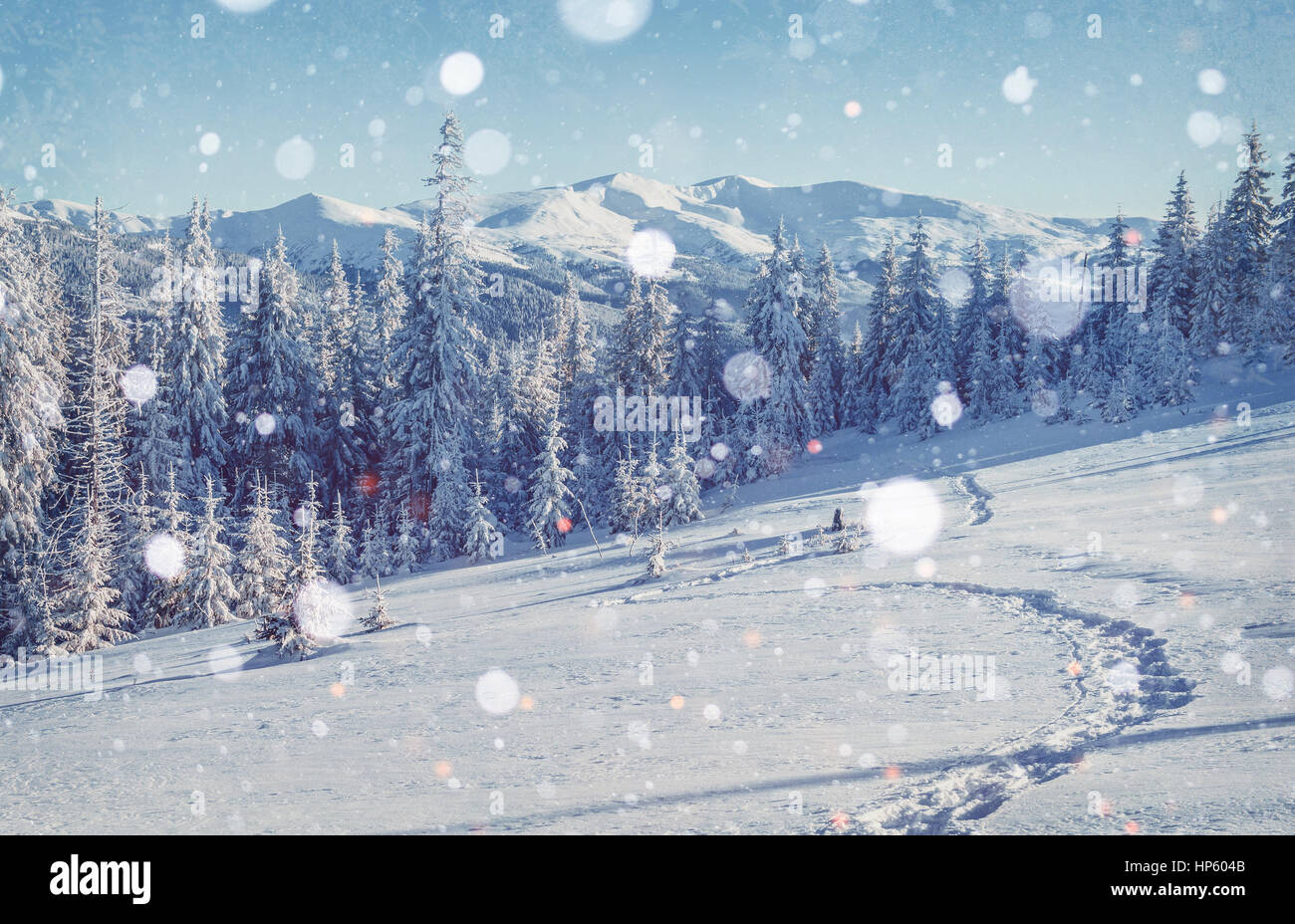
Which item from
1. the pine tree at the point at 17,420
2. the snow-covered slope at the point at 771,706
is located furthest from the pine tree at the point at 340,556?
the snow-covered slope at the point at 771,706

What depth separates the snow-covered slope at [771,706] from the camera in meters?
5.00

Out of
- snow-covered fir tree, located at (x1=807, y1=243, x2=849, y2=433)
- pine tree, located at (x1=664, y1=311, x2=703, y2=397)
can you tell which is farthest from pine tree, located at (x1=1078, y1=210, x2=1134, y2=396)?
pine tree, located at (x1=664, y1=311, x2=703, y2=397)

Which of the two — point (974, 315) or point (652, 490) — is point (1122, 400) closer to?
point (974, 315)

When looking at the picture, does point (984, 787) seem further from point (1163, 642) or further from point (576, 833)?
point (1163, 642)

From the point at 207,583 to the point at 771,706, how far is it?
20882mm

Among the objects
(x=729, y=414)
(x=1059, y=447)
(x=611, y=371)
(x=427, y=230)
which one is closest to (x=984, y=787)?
(x=1059, y=447)

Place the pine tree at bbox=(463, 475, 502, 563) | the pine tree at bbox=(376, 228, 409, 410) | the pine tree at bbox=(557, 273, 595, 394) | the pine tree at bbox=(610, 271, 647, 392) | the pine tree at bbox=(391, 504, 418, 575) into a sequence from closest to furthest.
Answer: the pine tree at bbox=(463, 475, 502, 563)
the pine tree at bbox=(391, 504, 418, 575)
the pine tree at bbox=(376, 228, 409, 410)
the pine tree at bbox=(610, 271, 647, 392)
the pine tree at bbox=(557, 273, 595, 394)

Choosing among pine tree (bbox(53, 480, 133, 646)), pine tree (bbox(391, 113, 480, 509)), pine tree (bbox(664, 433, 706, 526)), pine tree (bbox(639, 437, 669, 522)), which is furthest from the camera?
pine tree (bbox(391, 113, 480, 509))

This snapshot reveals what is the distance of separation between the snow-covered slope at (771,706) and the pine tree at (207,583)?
21.4 feet

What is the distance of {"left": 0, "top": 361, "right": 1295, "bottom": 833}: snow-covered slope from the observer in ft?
16.4

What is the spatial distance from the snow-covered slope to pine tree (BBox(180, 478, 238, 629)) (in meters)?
6.52

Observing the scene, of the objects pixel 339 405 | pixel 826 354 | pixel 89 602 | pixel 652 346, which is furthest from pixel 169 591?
pixel 826 354

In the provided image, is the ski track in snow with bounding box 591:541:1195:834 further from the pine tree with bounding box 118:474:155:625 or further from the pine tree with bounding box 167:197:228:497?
the pine tree with bounding box 167:197:228:497

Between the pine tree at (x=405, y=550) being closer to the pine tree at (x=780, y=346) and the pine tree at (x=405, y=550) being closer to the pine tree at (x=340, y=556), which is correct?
the pine tree at (x=340, y=556)
